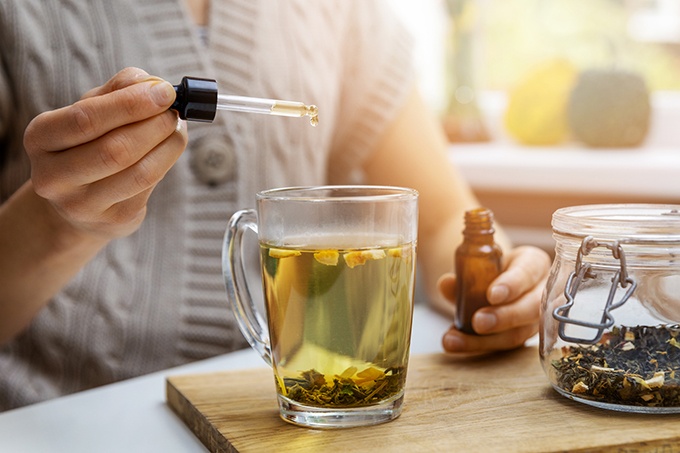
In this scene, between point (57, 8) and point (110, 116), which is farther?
point (57, 8)

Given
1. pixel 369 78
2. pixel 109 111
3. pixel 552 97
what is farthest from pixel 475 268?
pixel 552 97

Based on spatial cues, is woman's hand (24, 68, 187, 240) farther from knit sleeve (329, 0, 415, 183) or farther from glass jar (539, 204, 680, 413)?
knit sleeve (329, 0, 415, 183)

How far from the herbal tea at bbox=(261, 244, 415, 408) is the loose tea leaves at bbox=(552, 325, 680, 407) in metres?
0.15

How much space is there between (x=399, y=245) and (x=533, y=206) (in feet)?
3.61

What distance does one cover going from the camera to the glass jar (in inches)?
24.8

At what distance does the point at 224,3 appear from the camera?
1098 millimetres

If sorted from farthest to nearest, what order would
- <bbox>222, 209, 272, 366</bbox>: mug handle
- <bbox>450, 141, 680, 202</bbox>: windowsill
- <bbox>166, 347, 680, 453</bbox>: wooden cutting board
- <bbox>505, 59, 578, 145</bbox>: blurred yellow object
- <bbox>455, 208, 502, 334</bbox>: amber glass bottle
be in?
<bbox>505, 59, 578, 145</bbox>: blurred yellow object
<bbox>450, 141, 680, 202</bbox>: windowsill
<bbox>455, 208, 502, 334</bbox>: amber glass bottle
<bbox>222, 209, 272, 366</bbox>: mug handle
<bbox>166, 347, 680, 453</bbox>: wooden cutting board

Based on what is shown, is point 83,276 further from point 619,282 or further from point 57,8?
point 619,282

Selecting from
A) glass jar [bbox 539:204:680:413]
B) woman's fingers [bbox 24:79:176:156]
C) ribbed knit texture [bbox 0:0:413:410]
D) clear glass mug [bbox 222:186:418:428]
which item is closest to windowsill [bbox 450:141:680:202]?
ribbed knit texture [bbox 0:0:413:410]

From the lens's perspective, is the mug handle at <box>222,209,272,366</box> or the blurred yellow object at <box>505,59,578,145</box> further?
the blurred yellow object at <box>505,59,578,145</box>

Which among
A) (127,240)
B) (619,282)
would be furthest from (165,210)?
(619,282)

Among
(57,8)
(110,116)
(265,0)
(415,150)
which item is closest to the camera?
(110,116)

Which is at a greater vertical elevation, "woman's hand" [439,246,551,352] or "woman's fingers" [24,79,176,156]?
"woman's fingers" [24,79,176,156]

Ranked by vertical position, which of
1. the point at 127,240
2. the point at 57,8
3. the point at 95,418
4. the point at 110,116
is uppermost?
the point at 57,8
